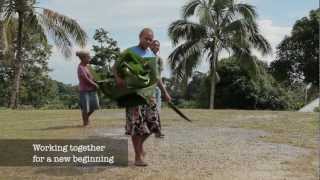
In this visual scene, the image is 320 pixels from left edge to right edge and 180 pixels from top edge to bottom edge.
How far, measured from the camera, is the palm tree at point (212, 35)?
29781 mm

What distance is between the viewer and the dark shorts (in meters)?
10.7

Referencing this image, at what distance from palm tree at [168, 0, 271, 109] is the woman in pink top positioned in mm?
19138

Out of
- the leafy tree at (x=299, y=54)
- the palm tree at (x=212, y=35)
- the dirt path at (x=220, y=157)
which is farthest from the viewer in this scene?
the leafy tree at (x=299, y=54)

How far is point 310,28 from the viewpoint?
42844 mm

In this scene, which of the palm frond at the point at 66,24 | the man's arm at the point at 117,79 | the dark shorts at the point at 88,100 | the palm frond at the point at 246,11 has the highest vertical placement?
the palm frond at the point at 246,11

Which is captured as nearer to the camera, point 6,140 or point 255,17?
point 6,140

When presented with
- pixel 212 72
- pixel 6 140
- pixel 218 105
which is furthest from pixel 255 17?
pixel 6 140

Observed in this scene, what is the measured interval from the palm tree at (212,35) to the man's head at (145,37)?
2274cm

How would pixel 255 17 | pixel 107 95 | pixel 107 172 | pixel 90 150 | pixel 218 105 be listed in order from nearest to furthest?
pixel 107 172 → pixel 107 95 → pixel 90 150 → pixel 255 17 → pixel 218 105

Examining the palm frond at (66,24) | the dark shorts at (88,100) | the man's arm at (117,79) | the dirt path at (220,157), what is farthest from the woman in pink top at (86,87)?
the palm frond at (66,24)

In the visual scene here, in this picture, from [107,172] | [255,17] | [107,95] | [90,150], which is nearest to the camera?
[107,172]

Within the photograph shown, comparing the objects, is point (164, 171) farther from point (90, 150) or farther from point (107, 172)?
point (90, 150)

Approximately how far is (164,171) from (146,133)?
494 mm

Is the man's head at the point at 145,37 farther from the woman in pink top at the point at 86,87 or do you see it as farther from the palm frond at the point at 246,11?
the palm frond at the point at 246,11
